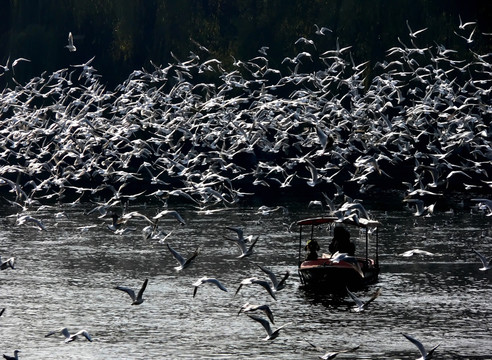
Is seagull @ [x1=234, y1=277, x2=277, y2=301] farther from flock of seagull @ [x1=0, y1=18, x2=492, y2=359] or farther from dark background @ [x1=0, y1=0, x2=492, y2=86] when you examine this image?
dark background @ [x1=0, y1=0, x2=492, y2=86]

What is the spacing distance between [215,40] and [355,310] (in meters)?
101

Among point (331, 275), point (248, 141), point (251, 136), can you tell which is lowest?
point (331, 275)

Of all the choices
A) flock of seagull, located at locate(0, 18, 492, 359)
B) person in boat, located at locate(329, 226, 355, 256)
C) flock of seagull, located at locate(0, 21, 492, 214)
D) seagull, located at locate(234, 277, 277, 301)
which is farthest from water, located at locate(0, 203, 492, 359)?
flock of seagull, located at locate(0, 21, 492, 214)

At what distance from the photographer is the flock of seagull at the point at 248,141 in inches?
2739

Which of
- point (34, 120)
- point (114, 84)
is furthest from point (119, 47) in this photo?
point (34, 120)

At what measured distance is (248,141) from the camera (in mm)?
77000

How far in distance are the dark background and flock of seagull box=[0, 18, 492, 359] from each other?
9.18ft

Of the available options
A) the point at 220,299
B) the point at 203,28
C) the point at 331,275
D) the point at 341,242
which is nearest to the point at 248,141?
the point at 220,299

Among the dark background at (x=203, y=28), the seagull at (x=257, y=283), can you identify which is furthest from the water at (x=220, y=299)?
the dark background at (x=203, y=28)

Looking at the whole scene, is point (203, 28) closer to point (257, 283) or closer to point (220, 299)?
point (220, 299)

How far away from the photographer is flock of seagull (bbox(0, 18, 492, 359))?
69.6 metres

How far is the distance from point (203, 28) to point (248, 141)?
7518cm

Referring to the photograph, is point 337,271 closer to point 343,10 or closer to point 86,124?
point 86,124

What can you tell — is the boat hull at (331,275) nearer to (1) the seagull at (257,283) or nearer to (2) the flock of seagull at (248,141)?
(2) the flock of seagull at (248,141)
